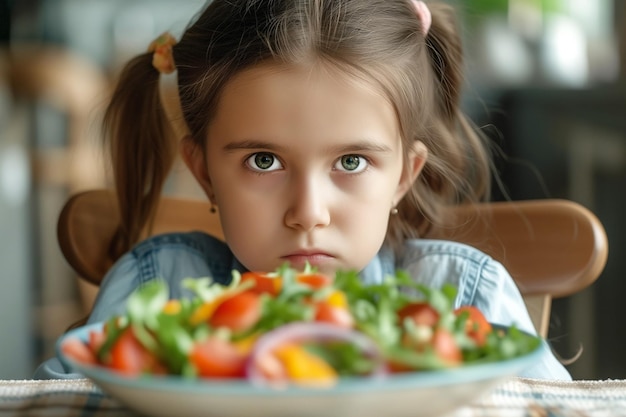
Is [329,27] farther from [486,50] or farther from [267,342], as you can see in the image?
[486,50]

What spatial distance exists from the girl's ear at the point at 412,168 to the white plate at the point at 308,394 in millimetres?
669

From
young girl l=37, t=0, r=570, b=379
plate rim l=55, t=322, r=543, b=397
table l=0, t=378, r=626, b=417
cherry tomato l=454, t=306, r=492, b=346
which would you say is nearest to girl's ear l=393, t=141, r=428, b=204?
young girl l=37, t=0, r=570, b=379

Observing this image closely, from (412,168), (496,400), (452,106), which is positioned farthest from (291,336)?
(452,106)

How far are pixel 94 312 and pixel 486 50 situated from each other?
2.78 m

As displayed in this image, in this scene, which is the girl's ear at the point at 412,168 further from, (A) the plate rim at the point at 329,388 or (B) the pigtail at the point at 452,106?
(A) the plate rim at the point at 329,388

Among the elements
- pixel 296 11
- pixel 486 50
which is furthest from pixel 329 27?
pixel 486 50

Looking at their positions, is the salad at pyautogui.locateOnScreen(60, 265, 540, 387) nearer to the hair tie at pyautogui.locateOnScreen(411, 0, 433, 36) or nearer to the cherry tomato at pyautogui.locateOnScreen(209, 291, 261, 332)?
the cherry tomato at pyautogui.locateOnScreen(209, 291, 261, 332)

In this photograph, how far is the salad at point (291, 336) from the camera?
53 centimetres

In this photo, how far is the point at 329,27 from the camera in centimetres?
112

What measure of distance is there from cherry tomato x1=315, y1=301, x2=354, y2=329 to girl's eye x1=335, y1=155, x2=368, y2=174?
50 centimetres

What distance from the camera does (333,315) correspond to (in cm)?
56

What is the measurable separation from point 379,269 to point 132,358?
76 cm

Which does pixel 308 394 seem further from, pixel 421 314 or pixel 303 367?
pixel 421 314

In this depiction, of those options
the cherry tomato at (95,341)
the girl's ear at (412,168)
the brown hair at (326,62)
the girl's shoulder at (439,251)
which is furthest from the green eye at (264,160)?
the cherry tomato at (95,341)
